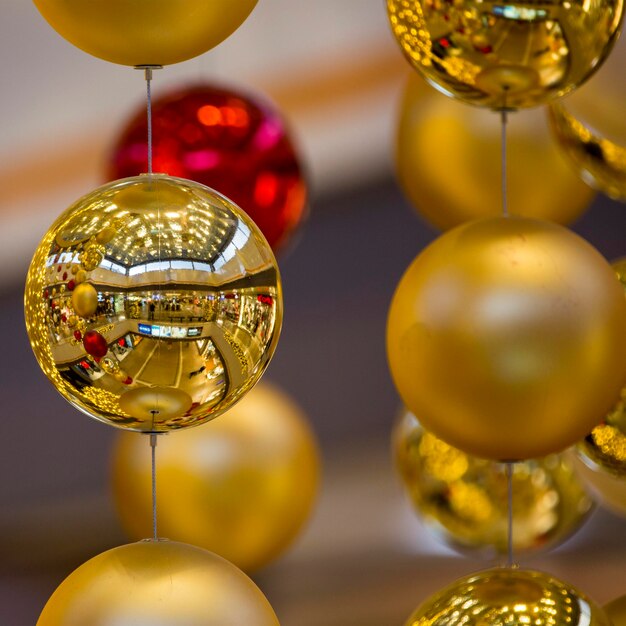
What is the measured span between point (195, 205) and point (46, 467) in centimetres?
140

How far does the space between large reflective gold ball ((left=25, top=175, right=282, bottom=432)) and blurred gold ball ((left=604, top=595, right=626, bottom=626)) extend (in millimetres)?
375

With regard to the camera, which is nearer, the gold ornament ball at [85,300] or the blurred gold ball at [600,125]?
the gold ornament ball at [85,300]

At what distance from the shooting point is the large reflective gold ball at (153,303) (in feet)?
2.33

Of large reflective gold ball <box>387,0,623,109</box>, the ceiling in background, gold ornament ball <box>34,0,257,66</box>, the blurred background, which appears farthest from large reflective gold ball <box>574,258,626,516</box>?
the ceiling in background

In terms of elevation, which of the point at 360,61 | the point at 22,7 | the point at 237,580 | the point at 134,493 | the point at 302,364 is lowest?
the point at 302,364

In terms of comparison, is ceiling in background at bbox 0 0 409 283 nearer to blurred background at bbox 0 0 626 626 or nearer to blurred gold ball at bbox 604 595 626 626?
blurred background at bbox 0 0 626 626

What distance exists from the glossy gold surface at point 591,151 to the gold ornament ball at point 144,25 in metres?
0.29

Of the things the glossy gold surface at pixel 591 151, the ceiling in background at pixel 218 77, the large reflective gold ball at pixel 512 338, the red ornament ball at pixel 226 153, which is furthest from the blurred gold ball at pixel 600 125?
the ceiling in background at pixel 218 77

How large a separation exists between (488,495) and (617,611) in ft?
0.59

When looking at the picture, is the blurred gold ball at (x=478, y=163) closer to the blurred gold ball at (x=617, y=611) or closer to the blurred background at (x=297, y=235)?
the blurred gold ball at (x=617, y=611)

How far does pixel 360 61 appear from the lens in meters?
2.78

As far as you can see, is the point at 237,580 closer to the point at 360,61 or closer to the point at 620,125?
the point at 620,125

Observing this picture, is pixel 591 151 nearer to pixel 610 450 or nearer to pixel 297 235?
pixel 610 450

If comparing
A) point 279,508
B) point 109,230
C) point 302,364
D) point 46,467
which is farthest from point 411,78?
point 302,364
